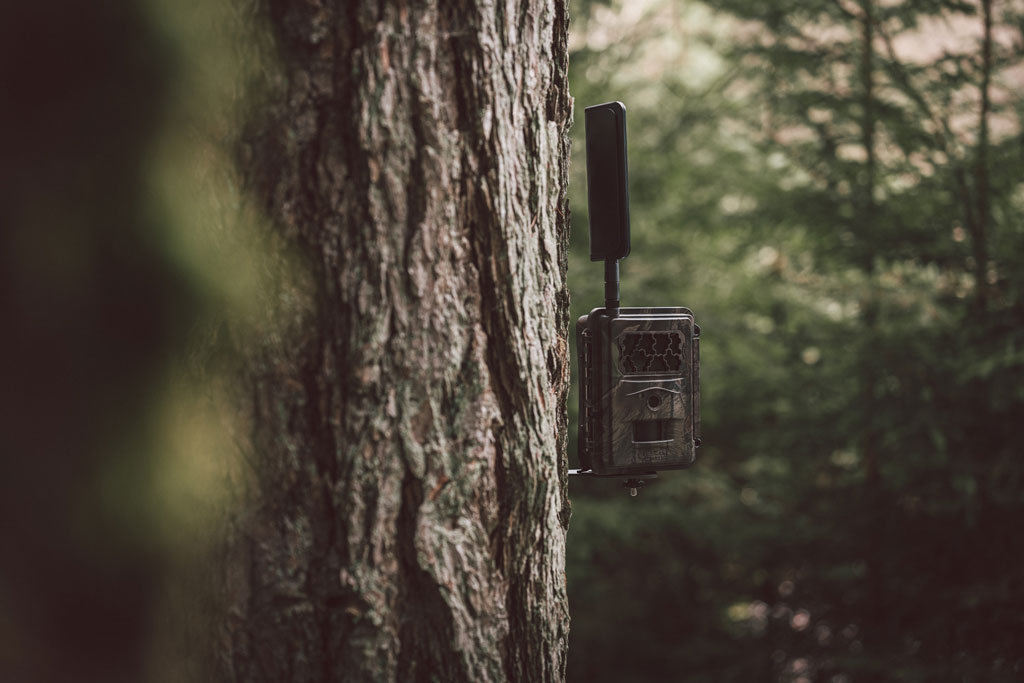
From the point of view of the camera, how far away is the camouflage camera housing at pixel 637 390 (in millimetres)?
1752

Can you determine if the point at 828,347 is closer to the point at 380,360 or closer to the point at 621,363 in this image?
the point at 621,363

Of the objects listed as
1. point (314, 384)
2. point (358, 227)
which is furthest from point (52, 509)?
point (358, 227)

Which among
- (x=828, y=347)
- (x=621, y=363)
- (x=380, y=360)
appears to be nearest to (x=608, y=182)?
(x=621, y=363)

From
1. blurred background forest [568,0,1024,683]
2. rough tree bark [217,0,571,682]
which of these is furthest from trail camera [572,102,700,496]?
blurred background forest [568,0,1024,683]

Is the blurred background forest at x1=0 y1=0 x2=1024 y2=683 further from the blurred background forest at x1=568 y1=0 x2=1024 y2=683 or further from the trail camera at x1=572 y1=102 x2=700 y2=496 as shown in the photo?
the trail camera at x1=572 y1=102 x2=700 y2=496

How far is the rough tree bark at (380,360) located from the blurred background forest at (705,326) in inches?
3.6

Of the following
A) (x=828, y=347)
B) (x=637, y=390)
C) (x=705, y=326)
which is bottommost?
(x=637, y=390)

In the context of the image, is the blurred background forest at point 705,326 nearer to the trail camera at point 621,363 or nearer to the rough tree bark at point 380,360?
the rough tree bark at point 380,360

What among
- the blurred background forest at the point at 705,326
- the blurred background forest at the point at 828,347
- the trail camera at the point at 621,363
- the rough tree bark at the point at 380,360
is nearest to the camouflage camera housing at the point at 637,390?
the trail camera at the point at 621,363

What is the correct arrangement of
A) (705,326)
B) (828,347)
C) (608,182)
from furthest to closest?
(705,326)
(828,347)
(608,182)

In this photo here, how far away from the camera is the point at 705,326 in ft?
18.1

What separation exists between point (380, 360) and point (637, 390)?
626 millimetres

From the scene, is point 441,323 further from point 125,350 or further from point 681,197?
point 681,197

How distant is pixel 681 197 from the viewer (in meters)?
6.23
